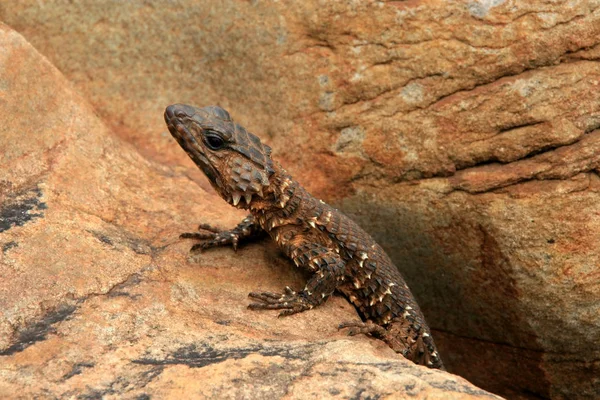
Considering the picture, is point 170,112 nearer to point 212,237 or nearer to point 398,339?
point 212,237

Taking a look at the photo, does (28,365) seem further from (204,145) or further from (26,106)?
(26,106)

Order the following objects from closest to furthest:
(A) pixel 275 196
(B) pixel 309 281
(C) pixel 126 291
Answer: (C) pixel 126 291
(B) pixel 309 281
(A) pixel 275 196

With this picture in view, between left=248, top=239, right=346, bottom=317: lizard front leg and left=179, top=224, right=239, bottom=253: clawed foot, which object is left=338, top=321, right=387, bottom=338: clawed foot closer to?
left=248, top=239, right=346, bottom=317: lizard front leg

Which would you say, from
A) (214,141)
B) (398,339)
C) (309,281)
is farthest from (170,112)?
(398,339)

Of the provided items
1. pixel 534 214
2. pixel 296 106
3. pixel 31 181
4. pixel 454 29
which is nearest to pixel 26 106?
pixel 31 181

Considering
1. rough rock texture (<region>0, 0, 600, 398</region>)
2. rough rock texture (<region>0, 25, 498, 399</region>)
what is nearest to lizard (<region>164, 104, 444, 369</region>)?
rough rock texture (<region>0, 25, 498, 399</region>)

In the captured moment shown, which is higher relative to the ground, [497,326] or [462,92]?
[462,92]
